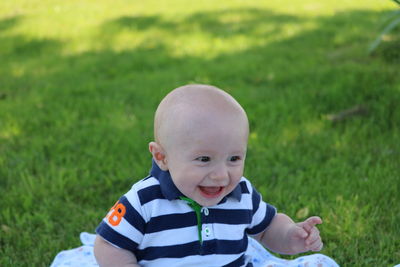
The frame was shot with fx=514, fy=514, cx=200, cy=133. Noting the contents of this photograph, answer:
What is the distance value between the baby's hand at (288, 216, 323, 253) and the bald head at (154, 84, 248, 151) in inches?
17.3

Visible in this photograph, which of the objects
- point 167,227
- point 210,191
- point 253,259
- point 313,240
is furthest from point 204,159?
point 253,259

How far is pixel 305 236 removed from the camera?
191 centimetres

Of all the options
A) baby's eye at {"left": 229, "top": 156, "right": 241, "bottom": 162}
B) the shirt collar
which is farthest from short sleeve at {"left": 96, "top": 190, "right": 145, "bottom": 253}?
baby's eye at {"left": 229, "top": 156, "right": 241, "bottom": 162}

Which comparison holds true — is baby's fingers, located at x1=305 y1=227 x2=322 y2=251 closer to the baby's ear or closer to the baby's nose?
the baby's nose

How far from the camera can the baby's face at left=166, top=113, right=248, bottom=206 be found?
1.67m

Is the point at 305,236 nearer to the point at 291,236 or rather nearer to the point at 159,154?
the point at 291,236

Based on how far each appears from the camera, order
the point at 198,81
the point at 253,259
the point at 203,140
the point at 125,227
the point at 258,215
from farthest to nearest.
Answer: the point at 198,81, the point at 253,259, the point at 258,215, the point at 125,227, the point at 203,140

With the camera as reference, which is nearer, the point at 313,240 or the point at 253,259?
the point at 313,240

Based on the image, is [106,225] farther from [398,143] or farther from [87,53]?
[87,53]

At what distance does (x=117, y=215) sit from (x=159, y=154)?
0.85 ft

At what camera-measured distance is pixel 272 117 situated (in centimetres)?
386

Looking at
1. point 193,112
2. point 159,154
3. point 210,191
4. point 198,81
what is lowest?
point 198,81

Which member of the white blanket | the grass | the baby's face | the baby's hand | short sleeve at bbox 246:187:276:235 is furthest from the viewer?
the grass

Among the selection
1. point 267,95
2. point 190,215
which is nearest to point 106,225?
point 190,215
